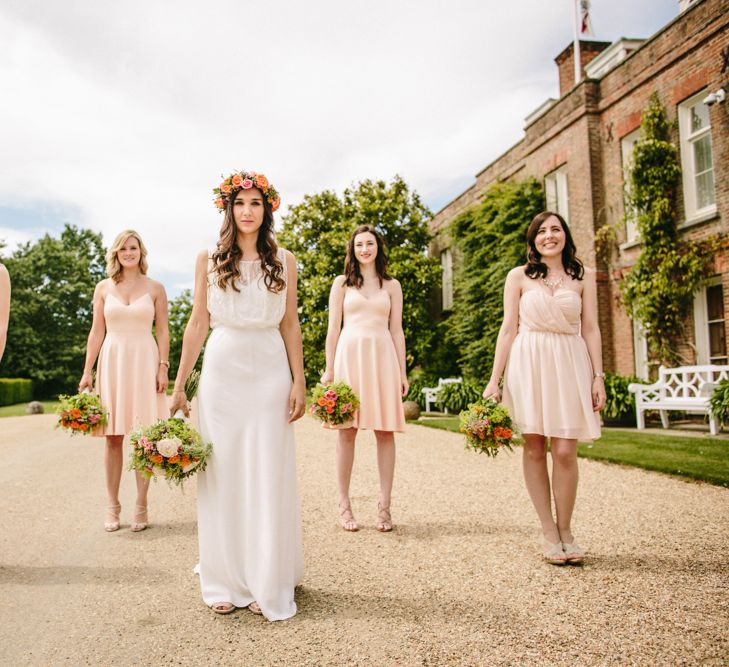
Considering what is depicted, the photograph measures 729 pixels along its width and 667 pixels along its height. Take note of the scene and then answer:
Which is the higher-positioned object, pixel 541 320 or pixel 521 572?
pixel 541 320

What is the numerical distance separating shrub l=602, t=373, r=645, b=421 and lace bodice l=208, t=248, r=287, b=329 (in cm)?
1067

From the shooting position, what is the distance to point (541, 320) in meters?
4.14

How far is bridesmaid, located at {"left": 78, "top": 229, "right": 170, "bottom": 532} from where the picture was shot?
5078 millimetres

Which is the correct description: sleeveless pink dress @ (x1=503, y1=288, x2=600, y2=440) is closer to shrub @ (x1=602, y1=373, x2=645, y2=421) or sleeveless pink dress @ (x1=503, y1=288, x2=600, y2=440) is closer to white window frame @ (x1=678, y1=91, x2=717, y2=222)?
shrub @ (x1=602, y1=373, x2=645, y2=421)

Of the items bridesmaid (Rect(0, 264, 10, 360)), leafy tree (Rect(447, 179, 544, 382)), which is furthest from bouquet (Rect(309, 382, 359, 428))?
leafy tree (Rect(447, 179, 544, 382))

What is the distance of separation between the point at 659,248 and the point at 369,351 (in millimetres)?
10498


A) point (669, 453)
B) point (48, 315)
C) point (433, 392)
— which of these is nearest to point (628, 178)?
point (669, 453)

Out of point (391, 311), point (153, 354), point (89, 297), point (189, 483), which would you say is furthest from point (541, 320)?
point (89, 297)

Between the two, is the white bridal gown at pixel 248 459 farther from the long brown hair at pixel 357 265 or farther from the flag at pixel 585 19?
the flag at pixel 585 19

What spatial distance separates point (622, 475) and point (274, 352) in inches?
205

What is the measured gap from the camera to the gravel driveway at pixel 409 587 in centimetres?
276

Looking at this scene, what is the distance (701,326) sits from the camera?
42.0 ft

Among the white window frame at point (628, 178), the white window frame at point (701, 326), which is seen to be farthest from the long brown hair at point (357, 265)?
the white window frame at point (628, 178)

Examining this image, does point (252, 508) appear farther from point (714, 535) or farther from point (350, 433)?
point (714, 535)
